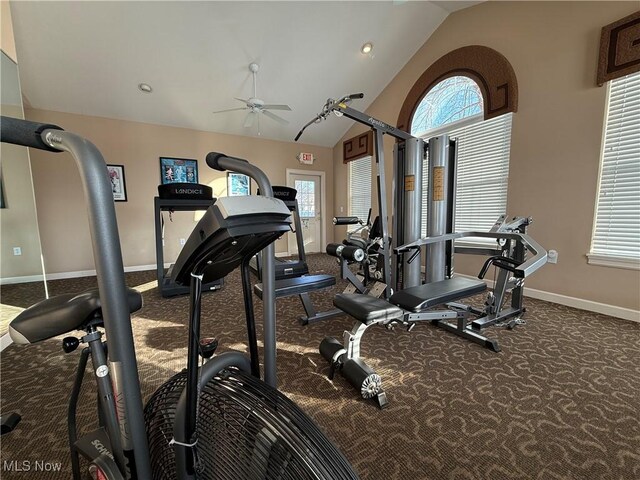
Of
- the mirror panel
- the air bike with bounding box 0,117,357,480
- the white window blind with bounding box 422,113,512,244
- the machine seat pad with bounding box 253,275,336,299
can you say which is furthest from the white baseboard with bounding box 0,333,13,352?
the white window blind with bounding box 422,113,512,244

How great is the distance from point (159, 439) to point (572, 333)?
3061mm

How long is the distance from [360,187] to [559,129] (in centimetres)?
359

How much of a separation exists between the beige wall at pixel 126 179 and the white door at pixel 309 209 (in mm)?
865

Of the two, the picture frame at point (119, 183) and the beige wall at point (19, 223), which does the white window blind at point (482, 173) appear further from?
the picture frame at point (119, 183)

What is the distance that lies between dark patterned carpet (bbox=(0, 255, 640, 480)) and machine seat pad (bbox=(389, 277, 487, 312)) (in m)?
0.45

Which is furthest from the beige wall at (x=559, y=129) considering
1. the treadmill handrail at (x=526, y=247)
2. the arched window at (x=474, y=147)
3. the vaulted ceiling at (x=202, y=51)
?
Answer: the treadmill handrail at (x=526, y=247)

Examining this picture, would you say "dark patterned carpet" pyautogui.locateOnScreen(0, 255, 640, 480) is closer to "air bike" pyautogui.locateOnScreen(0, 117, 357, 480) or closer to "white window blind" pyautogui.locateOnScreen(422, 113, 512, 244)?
"air bike" pyautogui.locateOnScreen(0, 117, 357, 480)

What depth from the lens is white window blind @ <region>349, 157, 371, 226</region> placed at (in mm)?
5891

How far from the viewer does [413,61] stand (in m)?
4.49

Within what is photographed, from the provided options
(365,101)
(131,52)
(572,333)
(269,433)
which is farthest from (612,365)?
(131,52)

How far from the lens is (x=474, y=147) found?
12.5 ft

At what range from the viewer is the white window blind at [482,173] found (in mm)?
3484

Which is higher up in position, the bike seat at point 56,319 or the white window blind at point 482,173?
the white window blind at point 482,173

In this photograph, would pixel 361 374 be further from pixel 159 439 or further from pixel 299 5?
pixel 299 5
